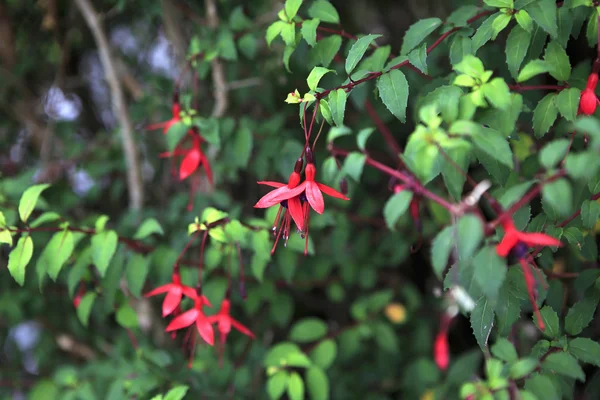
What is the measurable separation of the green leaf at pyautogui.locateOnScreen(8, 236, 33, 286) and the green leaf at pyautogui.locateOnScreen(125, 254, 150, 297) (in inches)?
7.8

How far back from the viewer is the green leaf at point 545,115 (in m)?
0.74

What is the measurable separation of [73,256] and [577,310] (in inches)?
31.6

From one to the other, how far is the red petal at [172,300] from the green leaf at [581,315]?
→ 544 millimetres

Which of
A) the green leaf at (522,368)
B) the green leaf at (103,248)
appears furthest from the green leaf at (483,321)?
the green leaf at (103,248)

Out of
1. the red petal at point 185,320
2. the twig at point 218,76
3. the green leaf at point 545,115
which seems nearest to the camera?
the green leaf at point 545,115

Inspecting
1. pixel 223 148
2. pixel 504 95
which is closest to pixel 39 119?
pixel 223 148

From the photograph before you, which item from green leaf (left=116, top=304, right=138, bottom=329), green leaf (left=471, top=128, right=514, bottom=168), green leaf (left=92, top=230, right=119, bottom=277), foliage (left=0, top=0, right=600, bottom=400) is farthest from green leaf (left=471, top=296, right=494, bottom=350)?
green leaf (left=116, top=304, right=138, bottom=329)

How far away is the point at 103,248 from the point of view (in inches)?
35.8

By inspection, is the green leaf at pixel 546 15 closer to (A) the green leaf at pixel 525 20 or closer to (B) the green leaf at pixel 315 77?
(A) the green leaf at pixel 525 20

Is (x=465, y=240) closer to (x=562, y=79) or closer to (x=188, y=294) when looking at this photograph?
(x=562, y=79)

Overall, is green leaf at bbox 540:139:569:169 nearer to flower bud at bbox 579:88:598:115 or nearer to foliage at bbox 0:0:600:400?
foliage at bbox 0:0:600:400

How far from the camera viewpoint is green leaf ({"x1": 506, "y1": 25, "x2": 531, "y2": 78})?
2.45 feet

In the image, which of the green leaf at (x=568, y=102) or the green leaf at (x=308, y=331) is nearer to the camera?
the green leaf at (x=568, y=102)

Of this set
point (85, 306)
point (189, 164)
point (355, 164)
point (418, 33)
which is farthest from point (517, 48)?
point (85, 306)
